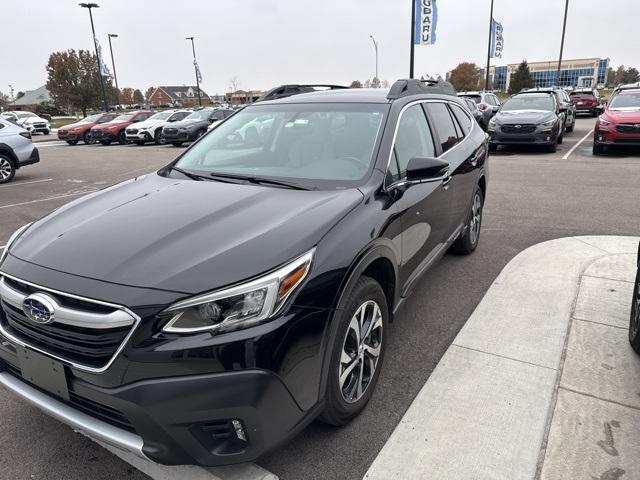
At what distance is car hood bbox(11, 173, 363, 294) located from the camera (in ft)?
6.56

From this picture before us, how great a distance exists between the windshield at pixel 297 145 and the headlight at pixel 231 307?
1.06 metres

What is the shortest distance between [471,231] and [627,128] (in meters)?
9.32

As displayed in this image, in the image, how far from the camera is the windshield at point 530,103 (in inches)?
555

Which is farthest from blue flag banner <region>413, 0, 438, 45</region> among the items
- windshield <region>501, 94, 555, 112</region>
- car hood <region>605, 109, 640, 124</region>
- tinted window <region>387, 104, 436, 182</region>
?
tinted window <region>387, 104, 436, 182</region>

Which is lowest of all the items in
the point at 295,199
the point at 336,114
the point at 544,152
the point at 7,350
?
the point at 544,152

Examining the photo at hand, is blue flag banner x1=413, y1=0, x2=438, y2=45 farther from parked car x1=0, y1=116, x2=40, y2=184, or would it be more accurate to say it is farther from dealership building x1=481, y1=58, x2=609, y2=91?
dealership building x1=481, y1=58, x2=609, y2=91

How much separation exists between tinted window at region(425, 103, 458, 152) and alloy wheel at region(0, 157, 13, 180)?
11.2 m

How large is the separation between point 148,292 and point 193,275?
184 mm

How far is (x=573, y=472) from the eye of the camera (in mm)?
2252

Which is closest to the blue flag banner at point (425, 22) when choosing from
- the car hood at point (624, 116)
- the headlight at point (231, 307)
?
the car hood at point (624, 116)

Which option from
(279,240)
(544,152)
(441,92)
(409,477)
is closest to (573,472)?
(409,477)

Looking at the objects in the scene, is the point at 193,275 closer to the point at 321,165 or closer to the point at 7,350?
the point at 7,350

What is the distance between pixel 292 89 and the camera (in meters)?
4.57

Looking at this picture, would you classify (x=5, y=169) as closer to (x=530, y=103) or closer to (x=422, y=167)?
(x=422, y=167)
